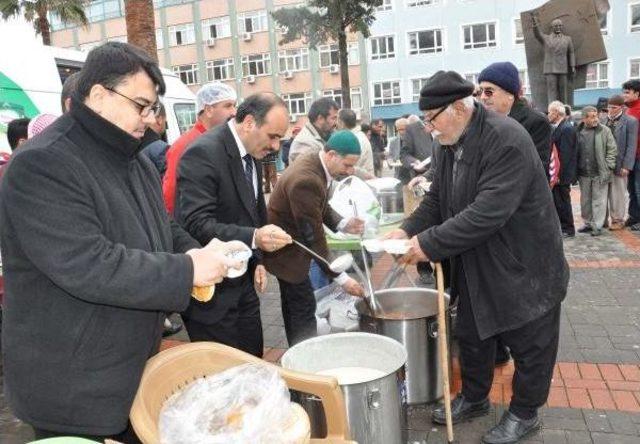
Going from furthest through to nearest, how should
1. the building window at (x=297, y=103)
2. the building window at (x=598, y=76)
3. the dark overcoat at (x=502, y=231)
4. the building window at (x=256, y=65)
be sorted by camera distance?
the building window at (x=256, y=65) < the building window at (x=297, y=103) < the building window at (x=598, y=76) < the dark overcoat at (x=502, y=231)

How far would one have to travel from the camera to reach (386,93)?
33.5 m

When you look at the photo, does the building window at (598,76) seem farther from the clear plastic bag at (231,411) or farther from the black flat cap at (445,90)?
the clear plastic bag at (231,411)

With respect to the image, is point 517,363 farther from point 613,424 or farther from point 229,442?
point 229,442

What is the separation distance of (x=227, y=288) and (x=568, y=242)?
19.1 ft

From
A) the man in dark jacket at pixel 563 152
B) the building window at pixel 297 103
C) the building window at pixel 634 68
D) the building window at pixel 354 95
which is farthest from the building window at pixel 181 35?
the man in dark jacket at pixel 563 152

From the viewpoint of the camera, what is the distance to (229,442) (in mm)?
1375

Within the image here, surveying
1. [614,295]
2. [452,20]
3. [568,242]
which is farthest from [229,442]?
[452,20]

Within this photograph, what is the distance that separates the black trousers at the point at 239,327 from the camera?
8.57 feet

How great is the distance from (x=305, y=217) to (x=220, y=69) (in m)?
35.8

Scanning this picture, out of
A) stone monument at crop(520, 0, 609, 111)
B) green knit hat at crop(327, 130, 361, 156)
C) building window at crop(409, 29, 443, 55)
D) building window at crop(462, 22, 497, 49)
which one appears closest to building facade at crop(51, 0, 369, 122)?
building window at crop(409, 29, 443, 55)

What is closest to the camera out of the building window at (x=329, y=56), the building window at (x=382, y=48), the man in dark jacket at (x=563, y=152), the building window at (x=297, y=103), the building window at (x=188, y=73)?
the man in dark jacket at (x=563, y=152)

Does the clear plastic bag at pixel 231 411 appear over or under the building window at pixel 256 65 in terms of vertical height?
under

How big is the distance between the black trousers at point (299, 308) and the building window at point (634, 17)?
32053 millimetres

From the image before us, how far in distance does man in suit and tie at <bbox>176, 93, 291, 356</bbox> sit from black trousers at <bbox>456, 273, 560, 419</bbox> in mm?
1110
